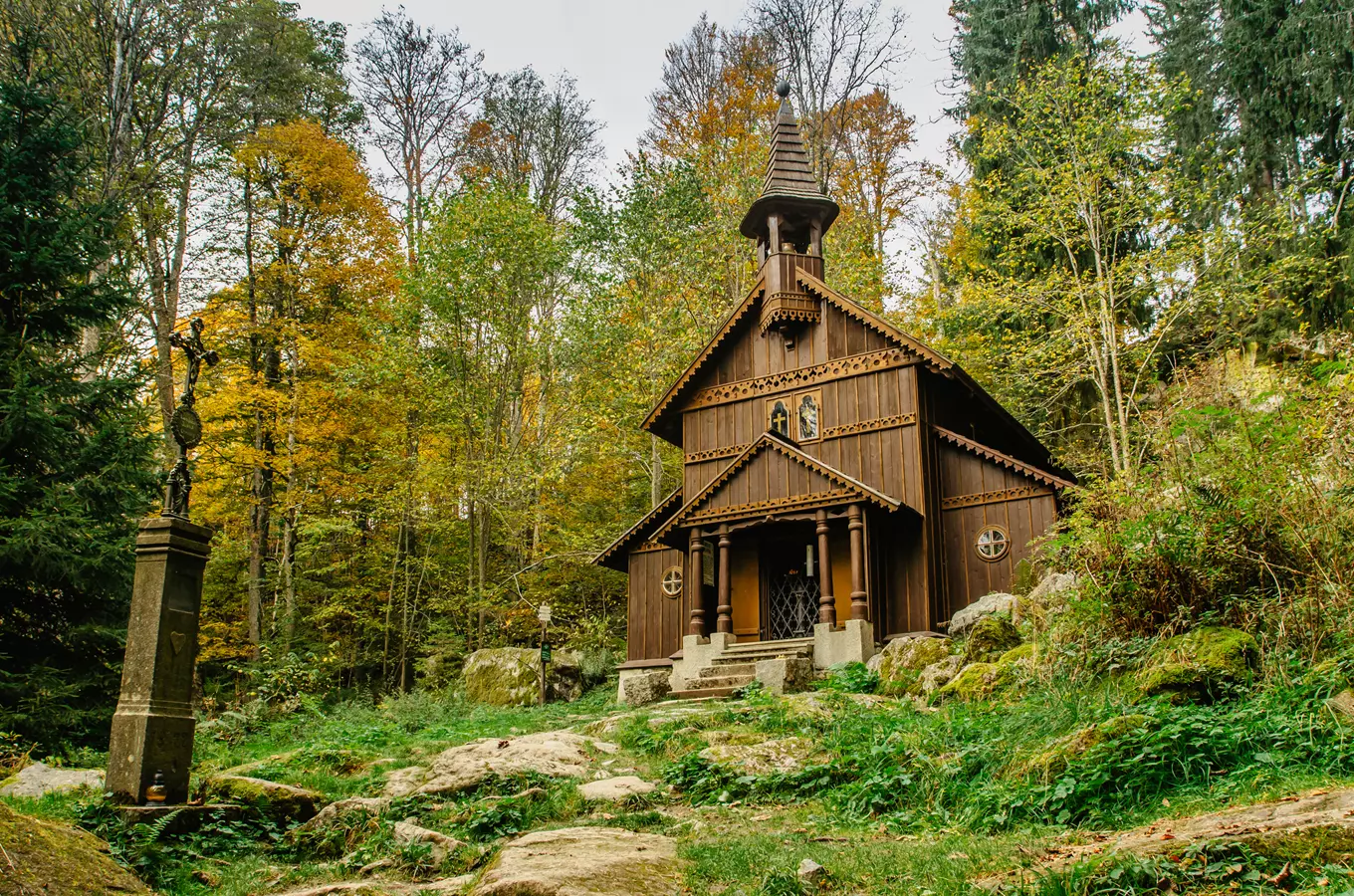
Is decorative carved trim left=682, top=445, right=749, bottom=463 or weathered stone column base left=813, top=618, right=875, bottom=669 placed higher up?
decorative carved trim left=682, top=445, right=749, bottom=463

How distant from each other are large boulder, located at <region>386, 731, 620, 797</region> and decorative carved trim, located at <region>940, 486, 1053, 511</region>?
9710 millimetres

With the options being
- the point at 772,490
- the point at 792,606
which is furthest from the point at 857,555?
the point at 792,606

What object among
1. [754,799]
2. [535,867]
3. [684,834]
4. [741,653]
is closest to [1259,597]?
[754,799]

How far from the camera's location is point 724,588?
17.9 metres

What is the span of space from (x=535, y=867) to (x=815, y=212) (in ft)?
62.0

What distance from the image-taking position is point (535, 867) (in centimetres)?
511

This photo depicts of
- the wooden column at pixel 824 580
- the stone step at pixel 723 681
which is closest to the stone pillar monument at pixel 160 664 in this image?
the stone step at pixel 723 681

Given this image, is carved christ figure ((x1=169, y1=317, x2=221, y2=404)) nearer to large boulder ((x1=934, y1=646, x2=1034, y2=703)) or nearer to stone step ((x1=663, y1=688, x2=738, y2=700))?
large boulder ((x1=934, y1=646, x2=1034, y2=703))

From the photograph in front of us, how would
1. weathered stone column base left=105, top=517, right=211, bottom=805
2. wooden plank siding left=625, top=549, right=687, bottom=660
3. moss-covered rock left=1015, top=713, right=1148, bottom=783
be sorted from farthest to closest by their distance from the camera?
wooden plank siding left=625, top=549, right=687, bottom=660
weathered stone column base left=105, top=517, right=211, bottom=805
moss-covered rock left=1015, top=713, right=1148, bottom=783

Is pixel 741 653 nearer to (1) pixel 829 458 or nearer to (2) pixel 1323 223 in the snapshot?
(1) pixel 829 458

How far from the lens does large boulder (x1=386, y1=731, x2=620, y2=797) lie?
885 centimetres

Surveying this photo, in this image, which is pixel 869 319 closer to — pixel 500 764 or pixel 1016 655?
pixel 1016 655

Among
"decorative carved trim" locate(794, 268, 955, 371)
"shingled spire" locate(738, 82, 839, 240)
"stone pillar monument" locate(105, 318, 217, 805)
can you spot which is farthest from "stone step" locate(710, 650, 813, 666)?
"stone pillar monument" locate(105, 318, 217, 805)

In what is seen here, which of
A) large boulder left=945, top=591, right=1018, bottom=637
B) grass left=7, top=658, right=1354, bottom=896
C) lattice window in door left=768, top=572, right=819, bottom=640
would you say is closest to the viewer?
grass left=7, top=658, right=1354, bottom=896
